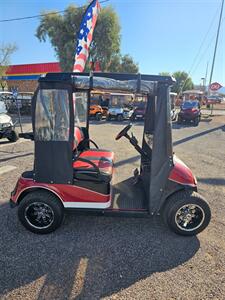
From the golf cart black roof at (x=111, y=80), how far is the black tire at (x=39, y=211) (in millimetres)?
1516

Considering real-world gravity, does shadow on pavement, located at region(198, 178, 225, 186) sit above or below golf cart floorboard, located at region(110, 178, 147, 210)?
below

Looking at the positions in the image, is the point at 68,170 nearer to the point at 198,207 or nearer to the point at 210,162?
the point at 198,207

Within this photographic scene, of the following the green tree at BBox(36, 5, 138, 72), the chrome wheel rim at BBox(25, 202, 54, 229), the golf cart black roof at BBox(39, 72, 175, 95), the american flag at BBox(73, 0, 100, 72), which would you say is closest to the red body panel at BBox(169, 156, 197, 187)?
the golf cart black roof at BBox(39, 72, 175, 95)

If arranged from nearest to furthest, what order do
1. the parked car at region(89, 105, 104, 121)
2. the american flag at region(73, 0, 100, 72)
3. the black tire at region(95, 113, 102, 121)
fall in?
the american flag at region(73, 0, 100, 72) < the parked car at region(89, 105, 104, 121) < the black tire at region(95, 113, 102, 121)

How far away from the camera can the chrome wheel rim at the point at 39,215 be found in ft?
10.2

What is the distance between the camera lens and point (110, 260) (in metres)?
2.73

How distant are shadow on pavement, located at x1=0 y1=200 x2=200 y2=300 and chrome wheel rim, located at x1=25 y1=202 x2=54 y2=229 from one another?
0.17 m

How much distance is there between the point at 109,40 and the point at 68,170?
73.7 ft

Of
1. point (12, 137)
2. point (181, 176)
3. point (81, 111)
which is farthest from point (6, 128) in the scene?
point (181, 176)

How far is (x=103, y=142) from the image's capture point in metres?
9.36

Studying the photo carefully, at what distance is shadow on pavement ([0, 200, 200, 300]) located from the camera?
237cm

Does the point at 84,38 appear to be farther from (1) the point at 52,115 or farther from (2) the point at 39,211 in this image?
(2) the point at 39,211

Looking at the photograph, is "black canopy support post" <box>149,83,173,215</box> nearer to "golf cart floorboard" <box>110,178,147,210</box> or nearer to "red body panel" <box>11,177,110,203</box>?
"golf cart floorboard" <box>110,178,147,210</box>

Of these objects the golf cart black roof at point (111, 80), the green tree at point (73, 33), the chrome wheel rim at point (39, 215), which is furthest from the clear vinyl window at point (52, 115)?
the green tree at point (73, 33)
